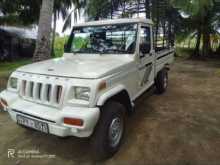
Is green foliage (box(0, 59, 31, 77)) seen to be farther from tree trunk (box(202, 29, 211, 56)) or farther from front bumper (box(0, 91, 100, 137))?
tree trunk (box(202, 29, 211, 56))

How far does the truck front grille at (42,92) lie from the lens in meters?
2.78

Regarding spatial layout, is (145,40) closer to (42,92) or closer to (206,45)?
(42,92)

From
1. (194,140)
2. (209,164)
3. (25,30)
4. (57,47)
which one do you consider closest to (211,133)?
(194,140)

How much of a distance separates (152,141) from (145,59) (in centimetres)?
162

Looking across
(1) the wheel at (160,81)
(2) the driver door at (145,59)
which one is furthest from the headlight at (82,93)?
(1) the wheel at (160,81)

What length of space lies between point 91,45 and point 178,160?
256cm

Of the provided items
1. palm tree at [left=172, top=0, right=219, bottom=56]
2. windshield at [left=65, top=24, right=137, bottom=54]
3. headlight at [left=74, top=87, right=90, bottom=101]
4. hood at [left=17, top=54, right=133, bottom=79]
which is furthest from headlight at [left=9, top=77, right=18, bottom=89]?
palm tree at [left=172, top=0, right=219, bottom=56]

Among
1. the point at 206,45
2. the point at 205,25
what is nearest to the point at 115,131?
the point at 205,25

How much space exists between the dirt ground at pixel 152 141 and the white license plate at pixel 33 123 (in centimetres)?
55

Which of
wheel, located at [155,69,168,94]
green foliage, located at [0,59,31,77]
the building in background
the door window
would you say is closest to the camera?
the door window

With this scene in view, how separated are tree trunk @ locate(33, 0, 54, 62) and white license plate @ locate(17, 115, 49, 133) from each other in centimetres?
417

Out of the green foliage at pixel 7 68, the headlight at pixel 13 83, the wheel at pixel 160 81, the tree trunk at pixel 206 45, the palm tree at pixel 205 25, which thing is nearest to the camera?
the headlight at pixel 13 83

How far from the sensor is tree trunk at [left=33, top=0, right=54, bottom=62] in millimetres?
6410

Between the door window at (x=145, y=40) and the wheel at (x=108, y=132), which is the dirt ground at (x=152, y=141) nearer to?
the wheel at (x=108, y=132)
